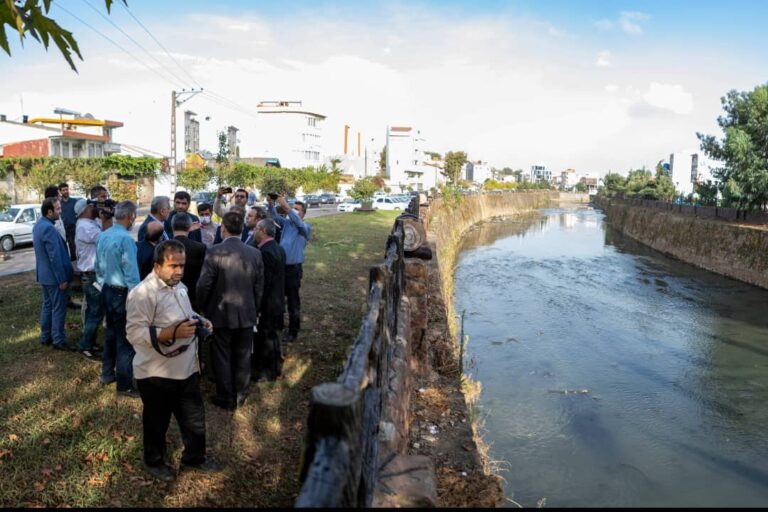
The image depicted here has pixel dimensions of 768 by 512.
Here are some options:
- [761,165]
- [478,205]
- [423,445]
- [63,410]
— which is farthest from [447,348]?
[478,205]

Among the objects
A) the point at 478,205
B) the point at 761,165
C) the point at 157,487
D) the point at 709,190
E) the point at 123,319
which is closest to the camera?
the point at 157,487

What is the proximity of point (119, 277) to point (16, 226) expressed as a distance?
45.0 feet

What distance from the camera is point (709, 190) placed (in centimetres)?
2939

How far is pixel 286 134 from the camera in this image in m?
80.8

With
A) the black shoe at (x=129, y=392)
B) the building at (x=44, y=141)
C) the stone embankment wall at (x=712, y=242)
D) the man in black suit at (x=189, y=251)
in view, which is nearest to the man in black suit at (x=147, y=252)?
the man in black suit at (x=189, y=251)

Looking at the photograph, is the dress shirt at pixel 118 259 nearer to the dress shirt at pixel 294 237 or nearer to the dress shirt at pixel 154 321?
the dress shirt at pixel 154 321

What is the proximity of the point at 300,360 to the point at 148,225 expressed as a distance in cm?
235

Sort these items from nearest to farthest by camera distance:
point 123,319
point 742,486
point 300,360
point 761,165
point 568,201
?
point 123,319
point 300,360
point 742,486
point 761,165
point 568,201

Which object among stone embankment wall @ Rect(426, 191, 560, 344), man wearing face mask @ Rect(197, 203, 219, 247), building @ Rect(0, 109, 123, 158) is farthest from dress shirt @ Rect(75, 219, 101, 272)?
building @ Rect(0, 109, 123, 158)

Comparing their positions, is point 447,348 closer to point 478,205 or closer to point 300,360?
point 300,360

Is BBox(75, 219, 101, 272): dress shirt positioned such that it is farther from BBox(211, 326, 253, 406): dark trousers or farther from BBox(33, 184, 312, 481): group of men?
BBox(211, 326, 253, 406): dark trousers

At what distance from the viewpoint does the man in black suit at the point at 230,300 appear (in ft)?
16.2

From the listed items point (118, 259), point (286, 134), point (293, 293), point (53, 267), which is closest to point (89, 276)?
point (53, 267)

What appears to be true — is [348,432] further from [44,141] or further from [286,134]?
[286,134]
